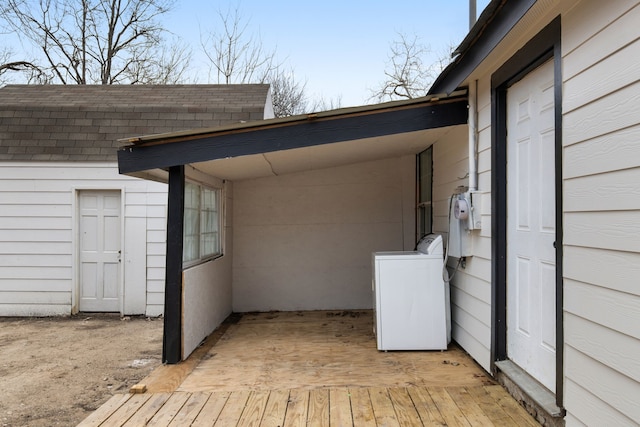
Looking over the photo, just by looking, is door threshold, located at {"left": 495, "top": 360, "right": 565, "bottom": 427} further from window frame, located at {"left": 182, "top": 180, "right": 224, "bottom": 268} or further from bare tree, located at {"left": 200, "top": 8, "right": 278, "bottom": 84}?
bare tree, located at {"left": 200, "top": 8, "right": 278, "bottom": 84}

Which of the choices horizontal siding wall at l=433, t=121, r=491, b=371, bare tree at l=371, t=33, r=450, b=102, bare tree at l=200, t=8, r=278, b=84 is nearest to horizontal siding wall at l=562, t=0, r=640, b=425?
horizontal siding wall at l=433, t=121, r=491, b=371

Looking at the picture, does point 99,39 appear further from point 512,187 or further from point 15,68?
point 512,187

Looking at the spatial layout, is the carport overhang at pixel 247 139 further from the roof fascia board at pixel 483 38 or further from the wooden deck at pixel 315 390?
the wooden deck at pixel 315 390

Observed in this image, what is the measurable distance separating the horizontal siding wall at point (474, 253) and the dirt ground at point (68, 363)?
288 centimetres

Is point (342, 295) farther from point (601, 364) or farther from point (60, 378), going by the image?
point (601, 364)

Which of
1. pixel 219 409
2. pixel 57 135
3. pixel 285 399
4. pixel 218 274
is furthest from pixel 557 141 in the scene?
pixel 57 135

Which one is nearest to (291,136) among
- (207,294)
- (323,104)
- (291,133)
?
(291,133)

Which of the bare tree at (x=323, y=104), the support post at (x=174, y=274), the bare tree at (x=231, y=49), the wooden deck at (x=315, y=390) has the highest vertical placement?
the bare tree at (x=231, y=49)

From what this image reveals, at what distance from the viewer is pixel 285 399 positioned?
3141 millimetres

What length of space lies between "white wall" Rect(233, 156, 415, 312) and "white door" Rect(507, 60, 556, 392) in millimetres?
3260

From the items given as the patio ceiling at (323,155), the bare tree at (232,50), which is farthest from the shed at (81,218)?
the bare tree at (232,50)

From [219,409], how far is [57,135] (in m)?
5.46

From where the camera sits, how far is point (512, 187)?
3.20 metres

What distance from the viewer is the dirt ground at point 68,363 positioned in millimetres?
3439
